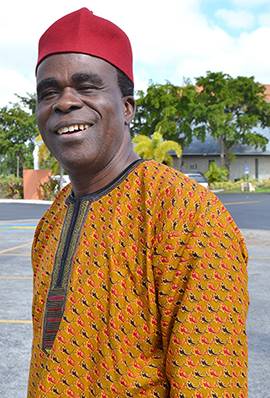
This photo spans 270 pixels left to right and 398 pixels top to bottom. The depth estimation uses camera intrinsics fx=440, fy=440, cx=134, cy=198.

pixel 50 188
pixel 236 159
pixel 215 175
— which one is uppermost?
pixel 236 159

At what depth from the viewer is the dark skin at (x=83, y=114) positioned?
132cm

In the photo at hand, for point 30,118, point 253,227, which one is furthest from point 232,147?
point 253,227

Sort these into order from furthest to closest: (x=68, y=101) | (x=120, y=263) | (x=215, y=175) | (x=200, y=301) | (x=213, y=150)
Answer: (x=213, y=150) < (x=215, y=175) < (x=68, y=101) < (x=120, y=263) < (x=200, y=301)

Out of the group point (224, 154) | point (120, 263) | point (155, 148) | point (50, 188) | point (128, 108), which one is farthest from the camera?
point (224, 154)

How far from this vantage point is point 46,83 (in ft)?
4.49

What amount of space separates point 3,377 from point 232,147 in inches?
1655

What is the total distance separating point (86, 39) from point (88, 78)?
0.11 m

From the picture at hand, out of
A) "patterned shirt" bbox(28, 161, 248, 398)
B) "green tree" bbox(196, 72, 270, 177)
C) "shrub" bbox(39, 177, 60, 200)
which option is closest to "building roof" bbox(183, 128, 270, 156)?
"green tree" bbox(196, 72, 270, 177)

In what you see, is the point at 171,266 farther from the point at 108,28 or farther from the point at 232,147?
the point at 232,147

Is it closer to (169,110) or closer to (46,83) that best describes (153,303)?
(46,83)

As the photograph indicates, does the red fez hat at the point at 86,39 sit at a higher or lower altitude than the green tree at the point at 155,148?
lower

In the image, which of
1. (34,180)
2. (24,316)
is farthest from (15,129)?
(24,316)

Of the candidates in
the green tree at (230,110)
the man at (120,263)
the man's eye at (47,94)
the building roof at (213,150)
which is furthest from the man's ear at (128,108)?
the building roof at (213,150)

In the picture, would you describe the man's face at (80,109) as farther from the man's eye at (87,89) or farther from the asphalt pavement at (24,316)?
the asphalt pavement at (24,316)
